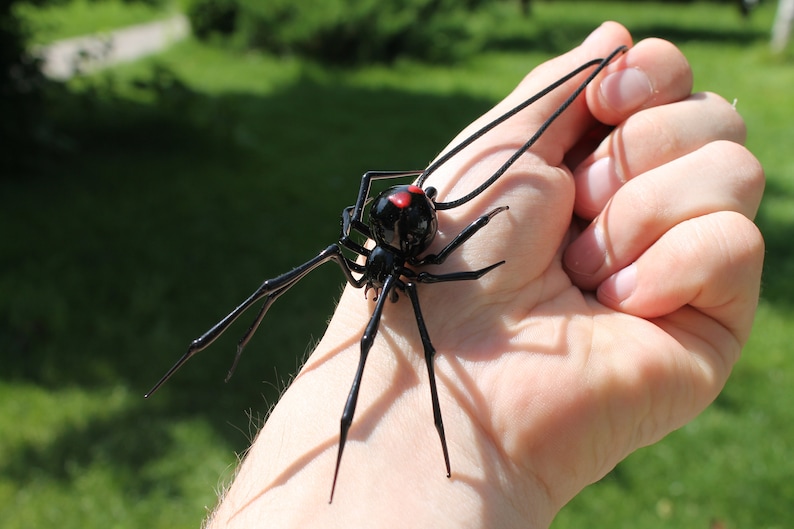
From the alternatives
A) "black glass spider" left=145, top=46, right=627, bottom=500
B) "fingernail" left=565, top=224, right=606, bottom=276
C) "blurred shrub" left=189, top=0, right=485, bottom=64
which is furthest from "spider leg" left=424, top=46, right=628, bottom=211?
"blurred shrub" left=189, top=0, right=485, bottom=64

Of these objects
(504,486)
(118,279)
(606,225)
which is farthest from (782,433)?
(118,279)

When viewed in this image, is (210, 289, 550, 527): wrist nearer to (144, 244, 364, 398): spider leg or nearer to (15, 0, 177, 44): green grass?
(144, 244, 364, 398): spider leg

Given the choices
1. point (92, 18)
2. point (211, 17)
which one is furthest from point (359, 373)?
point (92, 18)

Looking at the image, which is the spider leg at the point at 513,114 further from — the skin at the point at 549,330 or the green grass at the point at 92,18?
the green grass at the point at 92,18

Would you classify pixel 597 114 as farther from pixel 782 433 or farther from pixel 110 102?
pixel 110 102

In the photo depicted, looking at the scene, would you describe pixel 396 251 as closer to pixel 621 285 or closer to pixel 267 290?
pixel 267 290

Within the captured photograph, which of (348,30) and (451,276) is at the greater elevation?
(451,276)
